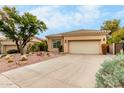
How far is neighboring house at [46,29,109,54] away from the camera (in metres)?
27.6

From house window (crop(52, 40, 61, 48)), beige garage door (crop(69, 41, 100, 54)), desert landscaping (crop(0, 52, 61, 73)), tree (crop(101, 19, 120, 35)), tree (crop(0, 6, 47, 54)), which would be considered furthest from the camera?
tree (crop(101, 19, 120, 35))

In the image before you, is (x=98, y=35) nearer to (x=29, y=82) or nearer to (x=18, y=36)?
(x=18, y=36)

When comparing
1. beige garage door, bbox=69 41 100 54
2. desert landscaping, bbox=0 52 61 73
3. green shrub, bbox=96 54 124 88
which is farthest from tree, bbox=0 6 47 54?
green shrub, bbox=96 54 124 88

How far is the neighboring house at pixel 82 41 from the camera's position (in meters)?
27.6

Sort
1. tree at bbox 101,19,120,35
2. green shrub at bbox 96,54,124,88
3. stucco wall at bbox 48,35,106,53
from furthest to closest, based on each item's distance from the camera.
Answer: tree at bbox 101,19,120,35 → stucco wall at bbox 48,35,106,53 → green shrub at bbox 96,54,124,88

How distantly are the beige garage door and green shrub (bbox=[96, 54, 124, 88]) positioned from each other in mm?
21099

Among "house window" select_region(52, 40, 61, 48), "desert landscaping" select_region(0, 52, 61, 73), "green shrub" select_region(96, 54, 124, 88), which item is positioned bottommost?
"desert landscaping" select_region(0, 52, 61, 73)

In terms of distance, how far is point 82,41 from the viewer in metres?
28.7

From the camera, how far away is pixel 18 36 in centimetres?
2873

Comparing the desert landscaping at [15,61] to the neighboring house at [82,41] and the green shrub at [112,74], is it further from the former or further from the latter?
the neighboring house at [82,41]

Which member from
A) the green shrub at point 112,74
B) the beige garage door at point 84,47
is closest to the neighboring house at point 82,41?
the beige garage door at point 84,47

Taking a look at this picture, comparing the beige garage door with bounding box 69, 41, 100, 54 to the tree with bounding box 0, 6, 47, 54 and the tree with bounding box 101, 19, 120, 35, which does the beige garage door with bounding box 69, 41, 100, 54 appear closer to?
the tree with bounding box 0, 6, 47, 54
